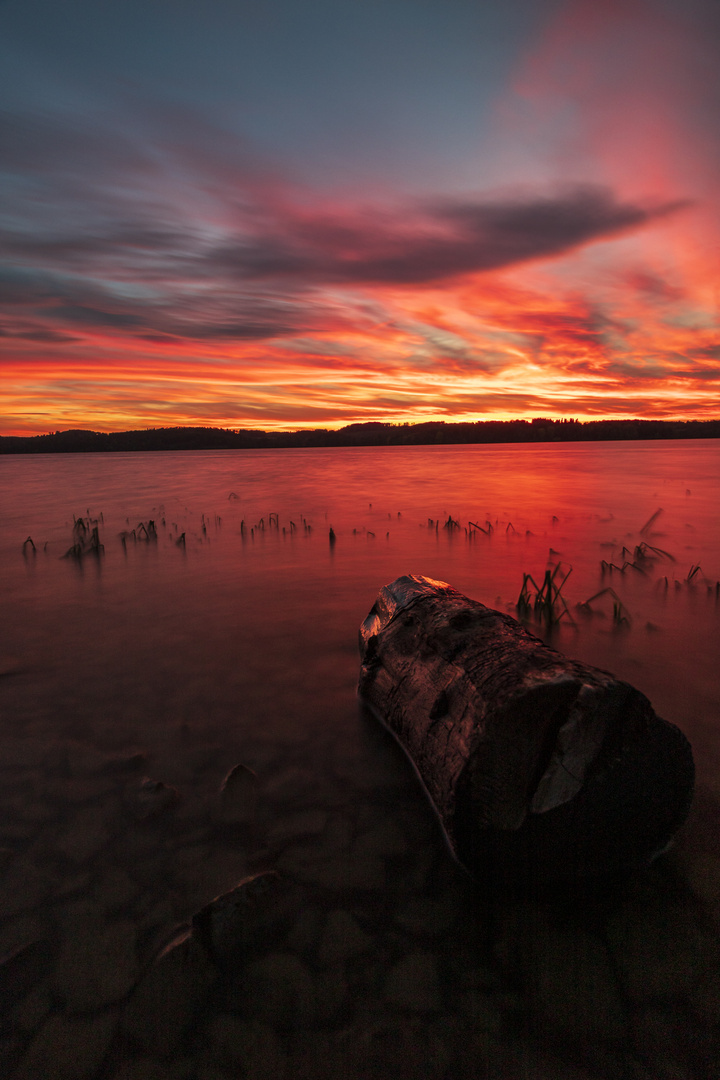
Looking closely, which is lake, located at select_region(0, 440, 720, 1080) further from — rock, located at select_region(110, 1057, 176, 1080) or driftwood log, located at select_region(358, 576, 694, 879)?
driftwood log, located at select_region(358, 576, 694, 879)

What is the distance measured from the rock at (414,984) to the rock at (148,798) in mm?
1482

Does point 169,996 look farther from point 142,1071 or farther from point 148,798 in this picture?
point 148,798

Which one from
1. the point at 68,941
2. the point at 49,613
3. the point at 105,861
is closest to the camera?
the point at 68,941

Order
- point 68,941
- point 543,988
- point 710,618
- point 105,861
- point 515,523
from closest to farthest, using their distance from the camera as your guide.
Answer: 1. point 543,988
2. point 68,941
3. point 105,861
4. point 710,618
5. point 515,523

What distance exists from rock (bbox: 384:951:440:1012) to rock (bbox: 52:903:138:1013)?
98 cm

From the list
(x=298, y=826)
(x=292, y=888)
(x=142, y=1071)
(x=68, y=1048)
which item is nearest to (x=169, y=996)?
(x=142, y=1071)

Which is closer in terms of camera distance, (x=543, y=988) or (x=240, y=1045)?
(x=240, y=1045)

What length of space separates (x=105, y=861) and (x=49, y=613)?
172 inches

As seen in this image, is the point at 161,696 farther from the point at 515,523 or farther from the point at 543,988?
the point at 515,523

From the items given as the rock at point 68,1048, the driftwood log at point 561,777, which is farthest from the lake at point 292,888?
the driftwood log at point 561,777

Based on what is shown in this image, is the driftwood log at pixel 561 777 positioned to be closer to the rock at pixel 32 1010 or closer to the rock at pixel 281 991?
the rock at pixel 281 991

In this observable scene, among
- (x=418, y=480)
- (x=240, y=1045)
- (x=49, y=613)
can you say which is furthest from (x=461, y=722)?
(x=418, y=480)

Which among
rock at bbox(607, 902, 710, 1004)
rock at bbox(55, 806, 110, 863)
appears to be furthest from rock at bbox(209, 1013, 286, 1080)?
rock at bbox(607, 902, 710, 1004)

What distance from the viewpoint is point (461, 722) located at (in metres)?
2.39
